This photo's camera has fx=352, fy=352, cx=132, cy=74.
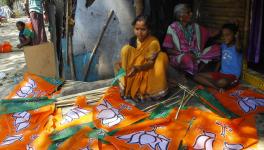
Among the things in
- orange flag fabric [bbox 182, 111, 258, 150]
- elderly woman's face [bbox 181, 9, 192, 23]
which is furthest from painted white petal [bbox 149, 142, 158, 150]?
elderly woman's face [bbox 181, 9, 192, 23]

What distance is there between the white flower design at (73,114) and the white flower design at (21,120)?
0.44m

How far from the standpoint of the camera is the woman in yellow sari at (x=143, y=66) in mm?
4117

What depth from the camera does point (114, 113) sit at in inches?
147

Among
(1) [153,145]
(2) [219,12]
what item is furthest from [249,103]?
(2) [219,12]

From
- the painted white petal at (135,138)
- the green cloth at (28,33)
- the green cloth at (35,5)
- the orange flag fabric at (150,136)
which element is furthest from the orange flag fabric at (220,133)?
the green cloth at (28,33)

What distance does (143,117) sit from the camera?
359 centimetres

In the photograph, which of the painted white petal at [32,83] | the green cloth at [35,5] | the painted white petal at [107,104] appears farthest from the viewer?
the green cloth at [35,5]

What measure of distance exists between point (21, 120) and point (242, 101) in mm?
2466

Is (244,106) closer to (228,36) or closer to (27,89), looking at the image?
(228,36)

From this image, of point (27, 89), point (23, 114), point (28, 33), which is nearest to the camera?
point (23, 114)

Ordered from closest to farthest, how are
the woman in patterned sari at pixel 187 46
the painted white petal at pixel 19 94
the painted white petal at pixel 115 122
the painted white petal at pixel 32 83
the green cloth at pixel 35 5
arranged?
1. the painted white petal at pixel 115 122
2. the woman in patterned sari at pixel 187 46
3. the painted white petal at pixel 19 94
4. the painted white petal at pixel 32 83
5. the green cloth at pixel 35 5

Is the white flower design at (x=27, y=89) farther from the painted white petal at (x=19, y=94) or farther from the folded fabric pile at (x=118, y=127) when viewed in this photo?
the folded fabric pile at (x=118, y=127)

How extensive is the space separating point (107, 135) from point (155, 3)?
10.0 feet

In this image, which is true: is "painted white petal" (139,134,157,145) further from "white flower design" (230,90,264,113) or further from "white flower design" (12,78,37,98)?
"white flower design" (12,78,37,98)
